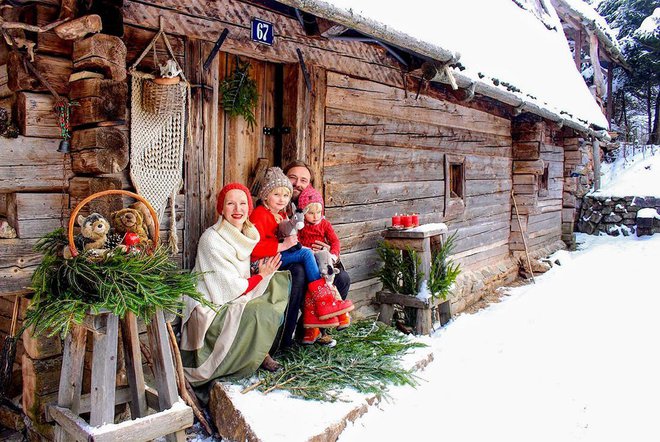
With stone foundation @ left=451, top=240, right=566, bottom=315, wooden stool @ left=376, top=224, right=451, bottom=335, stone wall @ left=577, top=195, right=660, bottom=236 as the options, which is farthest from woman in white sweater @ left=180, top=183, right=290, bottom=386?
stone wall @ left=577, top=195, right=660, bottom=236

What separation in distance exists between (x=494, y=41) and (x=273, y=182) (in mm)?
6700

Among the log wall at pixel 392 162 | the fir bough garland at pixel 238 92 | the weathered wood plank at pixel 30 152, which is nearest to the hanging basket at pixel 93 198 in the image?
the weathered wood plank at pixel 30 152

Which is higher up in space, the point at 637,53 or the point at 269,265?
the point at 637,53

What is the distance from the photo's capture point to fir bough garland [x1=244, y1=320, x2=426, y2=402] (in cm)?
390

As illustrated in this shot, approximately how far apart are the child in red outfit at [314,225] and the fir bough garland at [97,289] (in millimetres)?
1614

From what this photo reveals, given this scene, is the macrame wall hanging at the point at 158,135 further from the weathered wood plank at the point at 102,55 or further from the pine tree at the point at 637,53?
the pine tree at the point at 637,53

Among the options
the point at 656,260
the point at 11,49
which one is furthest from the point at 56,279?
the point at 656,260

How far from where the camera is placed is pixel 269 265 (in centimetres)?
414

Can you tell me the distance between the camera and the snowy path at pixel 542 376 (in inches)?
155

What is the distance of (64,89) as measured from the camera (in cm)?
353

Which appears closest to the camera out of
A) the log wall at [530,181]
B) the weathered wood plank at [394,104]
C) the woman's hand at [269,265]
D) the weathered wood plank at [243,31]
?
the weathered wood plank at [243,31]

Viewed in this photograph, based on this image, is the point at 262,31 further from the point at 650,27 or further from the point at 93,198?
the point at 650,27

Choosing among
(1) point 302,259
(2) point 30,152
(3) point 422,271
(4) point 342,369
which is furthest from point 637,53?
(2) point 30,152

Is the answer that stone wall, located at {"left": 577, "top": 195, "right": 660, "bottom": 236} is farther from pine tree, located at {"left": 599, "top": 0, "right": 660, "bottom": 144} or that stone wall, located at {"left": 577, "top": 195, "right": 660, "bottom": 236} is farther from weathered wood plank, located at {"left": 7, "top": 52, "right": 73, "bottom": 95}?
weathered wood plank, located at {"left": 7, "top": 52, "right": 73, "bottom": 95}
